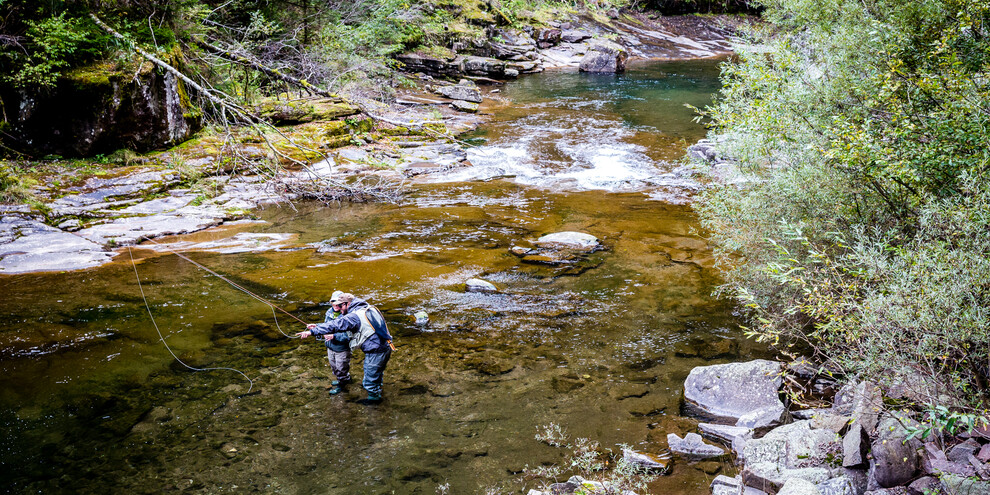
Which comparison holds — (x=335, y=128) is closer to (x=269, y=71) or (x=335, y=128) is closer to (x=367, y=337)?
(x=269, y=71)

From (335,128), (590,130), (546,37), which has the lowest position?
(590,130)

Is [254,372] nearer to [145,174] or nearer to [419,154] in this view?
[145,174]

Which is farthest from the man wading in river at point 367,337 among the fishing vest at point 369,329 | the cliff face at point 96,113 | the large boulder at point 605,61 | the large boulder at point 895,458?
the large boulder at point 605,61

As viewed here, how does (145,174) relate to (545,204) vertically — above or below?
above

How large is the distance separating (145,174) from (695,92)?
24.9m

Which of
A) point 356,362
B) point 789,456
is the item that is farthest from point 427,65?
point 789,456

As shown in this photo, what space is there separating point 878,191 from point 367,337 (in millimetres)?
6012

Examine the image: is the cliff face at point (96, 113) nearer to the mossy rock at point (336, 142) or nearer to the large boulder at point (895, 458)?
the mossy rock at point (336, 142)

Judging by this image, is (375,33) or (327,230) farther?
(375,33)

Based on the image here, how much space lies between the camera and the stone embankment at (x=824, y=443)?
4.30 m

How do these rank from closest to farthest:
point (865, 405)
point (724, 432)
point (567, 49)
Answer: point (865, 405) < point (724, 432) < point (567, 49)

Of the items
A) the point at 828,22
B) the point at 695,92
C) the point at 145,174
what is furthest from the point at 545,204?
the point at 695,92

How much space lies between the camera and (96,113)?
42.7 feet

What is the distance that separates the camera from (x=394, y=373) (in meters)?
7.27
